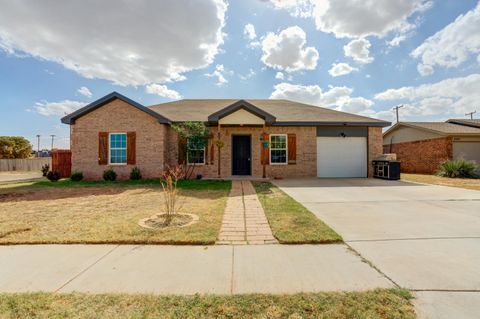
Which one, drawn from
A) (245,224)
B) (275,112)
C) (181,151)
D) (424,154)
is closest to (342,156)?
(275,112)

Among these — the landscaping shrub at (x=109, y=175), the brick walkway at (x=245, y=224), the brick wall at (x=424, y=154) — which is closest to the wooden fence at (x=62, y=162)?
the landscaping shrub at (x=109, y=175)

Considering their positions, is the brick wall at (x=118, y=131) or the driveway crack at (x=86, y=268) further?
the brick wall at (x=118, y=131)

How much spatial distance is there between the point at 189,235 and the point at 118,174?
990 cm

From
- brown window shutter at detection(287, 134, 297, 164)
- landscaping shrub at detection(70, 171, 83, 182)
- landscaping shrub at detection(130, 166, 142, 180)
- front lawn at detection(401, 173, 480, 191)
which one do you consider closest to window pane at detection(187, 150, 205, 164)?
landscaping shrub at detection(130, 166, 142, 180)

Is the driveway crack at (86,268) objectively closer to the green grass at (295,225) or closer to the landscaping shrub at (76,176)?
the green grass at (295,225)

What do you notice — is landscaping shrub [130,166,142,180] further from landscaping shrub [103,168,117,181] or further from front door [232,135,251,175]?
front door [232,135,251,175]

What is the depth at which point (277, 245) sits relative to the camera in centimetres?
360

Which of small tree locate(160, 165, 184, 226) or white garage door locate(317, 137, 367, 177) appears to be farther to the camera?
white garage door locate(317, 137, 367, 177)

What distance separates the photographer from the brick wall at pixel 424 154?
15953 millimetres

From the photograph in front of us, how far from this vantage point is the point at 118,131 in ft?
39.4

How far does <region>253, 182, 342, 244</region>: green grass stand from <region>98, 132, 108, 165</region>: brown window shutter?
9673 mm

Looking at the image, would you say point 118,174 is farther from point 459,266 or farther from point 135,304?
point 459,266

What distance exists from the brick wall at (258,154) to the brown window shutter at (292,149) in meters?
0.19

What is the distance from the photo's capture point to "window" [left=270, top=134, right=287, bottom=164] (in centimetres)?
1320
